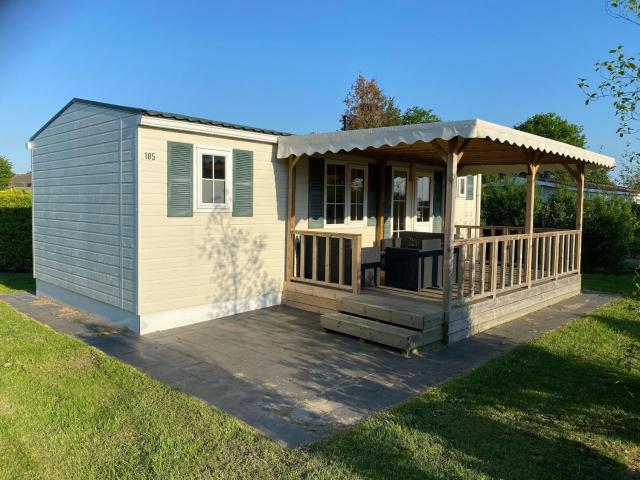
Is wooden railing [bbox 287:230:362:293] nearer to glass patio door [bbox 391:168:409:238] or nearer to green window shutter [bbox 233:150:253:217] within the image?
green window shutter [bbox 233:150:253:217]

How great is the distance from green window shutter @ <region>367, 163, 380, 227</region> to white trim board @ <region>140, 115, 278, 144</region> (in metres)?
2.41

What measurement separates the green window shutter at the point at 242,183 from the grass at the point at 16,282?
5.00 m

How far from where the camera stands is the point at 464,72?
20.3 metres

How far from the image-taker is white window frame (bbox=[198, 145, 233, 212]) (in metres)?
6.50

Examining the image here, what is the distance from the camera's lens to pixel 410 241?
936 centimetres

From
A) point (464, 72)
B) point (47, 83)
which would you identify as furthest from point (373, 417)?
point (464, 72)

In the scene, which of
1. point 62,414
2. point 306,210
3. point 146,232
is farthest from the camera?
point 306,210

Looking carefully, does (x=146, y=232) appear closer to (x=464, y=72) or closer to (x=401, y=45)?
(x=401, y=45)

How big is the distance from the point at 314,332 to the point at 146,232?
2463 millimetres

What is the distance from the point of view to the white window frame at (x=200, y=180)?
21.3 feet

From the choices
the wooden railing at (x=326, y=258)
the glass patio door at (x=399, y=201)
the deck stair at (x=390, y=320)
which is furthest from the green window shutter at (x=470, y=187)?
the deck stair at (x=390, y=320)

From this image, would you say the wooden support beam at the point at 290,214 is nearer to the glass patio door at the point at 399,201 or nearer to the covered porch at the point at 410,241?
the covered porch at the point at 410,241

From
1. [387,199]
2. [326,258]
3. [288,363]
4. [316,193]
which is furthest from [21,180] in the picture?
[288,363]

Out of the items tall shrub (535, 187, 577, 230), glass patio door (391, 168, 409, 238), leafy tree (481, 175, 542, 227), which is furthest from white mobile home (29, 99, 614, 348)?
leafy tree (481, 175, 542, 227)
